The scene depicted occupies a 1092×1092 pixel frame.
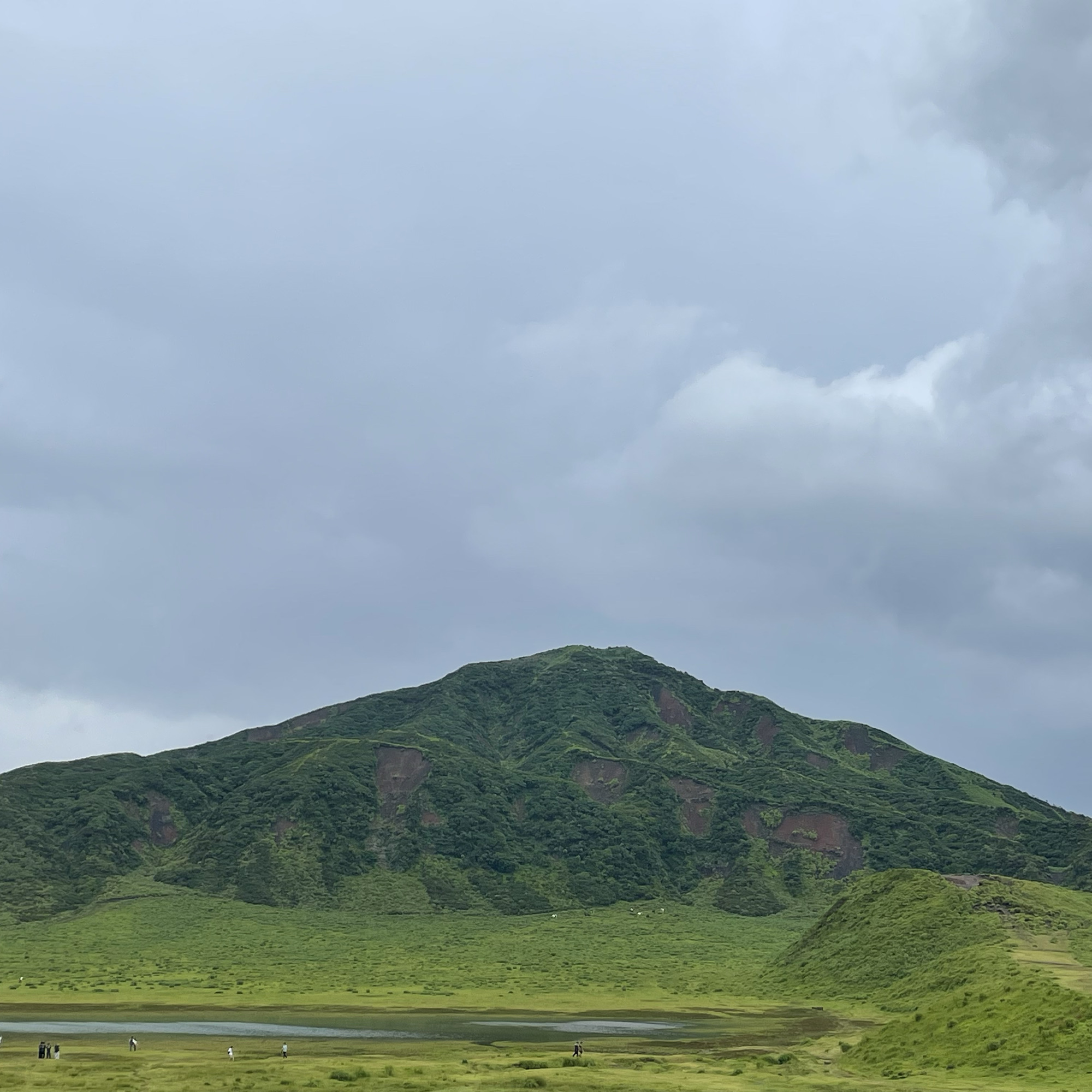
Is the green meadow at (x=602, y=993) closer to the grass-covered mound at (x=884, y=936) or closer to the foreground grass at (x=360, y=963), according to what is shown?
the grass-covered mound at (x=884, y=936)

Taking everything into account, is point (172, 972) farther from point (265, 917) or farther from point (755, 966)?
point (755, 966)

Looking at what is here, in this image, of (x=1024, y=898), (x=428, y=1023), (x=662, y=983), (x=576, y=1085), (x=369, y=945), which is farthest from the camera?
(x=369, y=945)

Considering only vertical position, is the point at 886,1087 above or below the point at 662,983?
above

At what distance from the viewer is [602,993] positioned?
13038cm

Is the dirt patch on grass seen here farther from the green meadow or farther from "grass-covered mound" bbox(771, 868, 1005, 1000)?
the green meadow

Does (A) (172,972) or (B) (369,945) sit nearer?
(A) (172,972)

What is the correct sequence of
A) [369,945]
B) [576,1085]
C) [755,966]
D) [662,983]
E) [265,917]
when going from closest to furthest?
[576,1085] < [662,983] < [755,966] < [369,945] < [265,917]

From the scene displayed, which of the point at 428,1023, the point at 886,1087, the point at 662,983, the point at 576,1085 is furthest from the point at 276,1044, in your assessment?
the point at 662,983

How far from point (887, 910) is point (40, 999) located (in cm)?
9400

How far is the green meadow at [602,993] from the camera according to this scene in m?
63.0

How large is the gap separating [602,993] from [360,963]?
142 feet

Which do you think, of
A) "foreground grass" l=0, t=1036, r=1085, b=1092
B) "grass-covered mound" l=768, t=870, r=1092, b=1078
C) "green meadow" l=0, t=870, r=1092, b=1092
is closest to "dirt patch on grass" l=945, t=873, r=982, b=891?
"grass-covered mound" l=768, t=870, r=1092, b=1078

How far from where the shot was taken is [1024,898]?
126562 millimetres

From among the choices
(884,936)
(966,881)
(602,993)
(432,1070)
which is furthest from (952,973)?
(432,1070)
